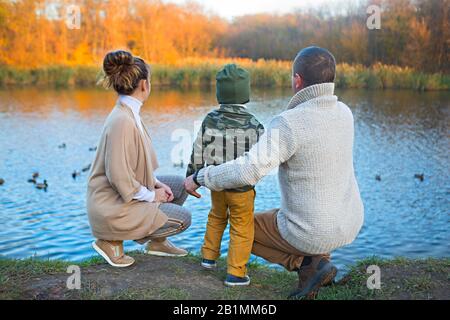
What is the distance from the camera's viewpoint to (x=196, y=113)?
17406mm

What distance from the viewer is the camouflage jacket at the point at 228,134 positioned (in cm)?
318

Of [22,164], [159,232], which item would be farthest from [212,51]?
[159,232]

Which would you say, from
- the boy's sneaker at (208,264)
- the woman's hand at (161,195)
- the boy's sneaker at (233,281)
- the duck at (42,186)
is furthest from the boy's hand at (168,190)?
the duck at (42,186)

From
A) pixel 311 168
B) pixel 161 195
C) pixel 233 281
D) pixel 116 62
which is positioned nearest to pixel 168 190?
pixel 161 195

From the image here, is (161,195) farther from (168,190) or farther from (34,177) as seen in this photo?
(34,177)

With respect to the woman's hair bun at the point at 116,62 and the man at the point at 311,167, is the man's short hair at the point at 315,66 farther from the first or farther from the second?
the woman's hair bun at the point at 116,62

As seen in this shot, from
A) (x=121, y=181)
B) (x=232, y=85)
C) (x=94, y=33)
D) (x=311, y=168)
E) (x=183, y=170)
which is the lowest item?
(x=183, y=170)

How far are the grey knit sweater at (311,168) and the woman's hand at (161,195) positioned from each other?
577 millimetres

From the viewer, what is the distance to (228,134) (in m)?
3.18

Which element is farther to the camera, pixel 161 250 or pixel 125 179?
pixel 161 250

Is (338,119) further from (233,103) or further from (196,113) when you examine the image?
(196,113)

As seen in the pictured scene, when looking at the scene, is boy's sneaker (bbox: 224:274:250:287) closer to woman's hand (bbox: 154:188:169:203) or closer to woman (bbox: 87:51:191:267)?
woman (bbox: 87:51:191:267)

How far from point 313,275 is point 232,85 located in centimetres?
124

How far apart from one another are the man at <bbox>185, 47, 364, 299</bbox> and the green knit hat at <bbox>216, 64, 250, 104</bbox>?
304mm
